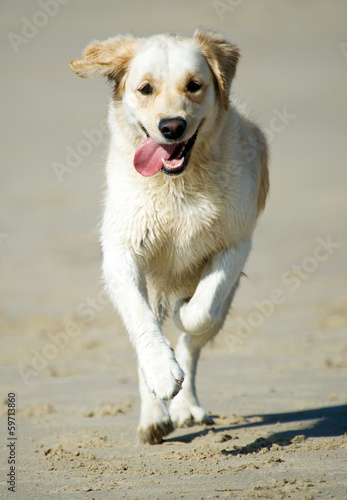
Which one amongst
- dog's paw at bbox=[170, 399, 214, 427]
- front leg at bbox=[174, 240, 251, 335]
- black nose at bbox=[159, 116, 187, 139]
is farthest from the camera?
dog's paw at bbox=[170, 399, 214, 427]

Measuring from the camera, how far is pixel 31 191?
16.6 m

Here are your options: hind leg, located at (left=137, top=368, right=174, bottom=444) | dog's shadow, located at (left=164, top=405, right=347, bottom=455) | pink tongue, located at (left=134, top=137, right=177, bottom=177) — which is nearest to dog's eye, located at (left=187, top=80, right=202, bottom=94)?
pink tongue, located at (left=134, top=137, right=177, bottom=177)

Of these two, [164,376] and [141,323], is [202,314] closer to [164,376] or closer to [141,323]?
[141,323]

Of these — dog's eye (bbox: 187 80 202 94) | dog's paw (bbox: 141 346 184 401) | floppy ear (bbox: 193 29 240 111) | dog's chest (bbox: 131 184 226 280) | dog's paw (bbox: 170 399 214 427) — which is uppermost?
floppy ear (bbox: 193 29 240 111)

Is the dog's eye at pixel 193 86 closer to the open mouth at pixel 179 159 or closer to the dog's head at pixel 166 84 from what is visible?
the dog's head at pixel 166 84

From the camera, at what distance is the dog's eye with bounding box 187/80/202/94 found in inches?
175

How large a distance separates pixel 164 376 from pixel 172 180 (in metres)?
1.29

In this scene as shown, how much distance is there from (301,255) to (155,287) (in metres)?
7.11

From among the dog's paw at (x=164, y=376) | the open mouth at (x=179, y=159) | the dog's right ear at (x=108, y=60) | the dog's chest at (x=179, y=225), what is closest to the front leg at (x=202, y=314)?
the dog's chest at (x=179, y=225)

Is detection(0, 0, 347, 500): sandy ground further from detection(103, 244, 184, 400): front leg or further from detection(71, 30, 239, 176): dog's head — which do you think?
detection(71, 30, 239, 176): dog's head

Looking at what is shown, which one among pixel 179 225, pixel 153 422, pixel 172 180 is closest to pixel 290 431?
pixel 153 422

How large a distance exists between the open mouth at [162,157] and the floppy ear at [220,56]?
344 mm

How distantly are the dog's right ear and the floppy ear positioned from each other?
1.41 feet

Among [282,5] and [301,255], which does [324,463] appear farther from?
[282,5]
